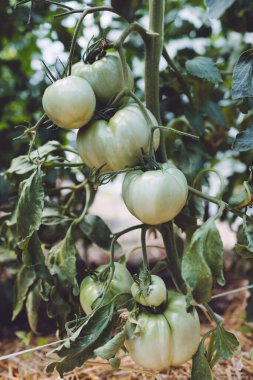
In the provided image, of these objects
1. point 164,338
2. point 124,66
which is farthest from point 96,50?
point 164,338

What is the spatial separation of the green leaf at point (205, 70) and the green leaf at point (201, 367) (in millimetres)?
381

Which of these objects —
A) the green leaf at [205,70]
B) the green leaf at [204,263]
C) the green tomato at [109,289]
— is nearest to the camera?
the green leaf at [204,263]

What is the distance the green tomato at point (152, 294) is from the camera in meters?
0.58

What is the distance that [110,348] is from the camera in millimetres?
551

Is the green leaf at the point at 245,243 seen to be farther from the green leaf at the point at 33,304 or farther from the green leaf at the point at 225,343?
the green leaf at the point at 33,304

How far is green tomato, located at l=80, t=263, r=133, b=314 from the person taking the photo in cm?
64

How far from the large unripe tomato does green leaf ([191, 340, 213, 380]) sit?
1.04 ft

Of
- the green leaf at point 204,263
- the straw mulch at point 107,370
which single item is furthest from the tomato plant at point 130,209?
the straw mulch at point 107,370

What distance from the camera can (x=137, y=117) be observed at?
22.2 inches

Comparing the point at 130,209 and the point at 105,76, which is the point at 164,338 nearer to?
the point at 130,209

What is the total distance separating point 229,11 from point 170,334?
0.64 m

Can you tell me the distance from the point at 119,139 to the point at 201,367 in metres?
0.30

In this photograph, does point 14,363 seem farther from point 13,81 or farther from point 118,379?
point 13,81

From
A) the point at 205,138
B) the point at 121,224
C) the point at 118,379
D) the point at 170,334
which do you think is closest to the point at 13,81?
the point at 121,224
